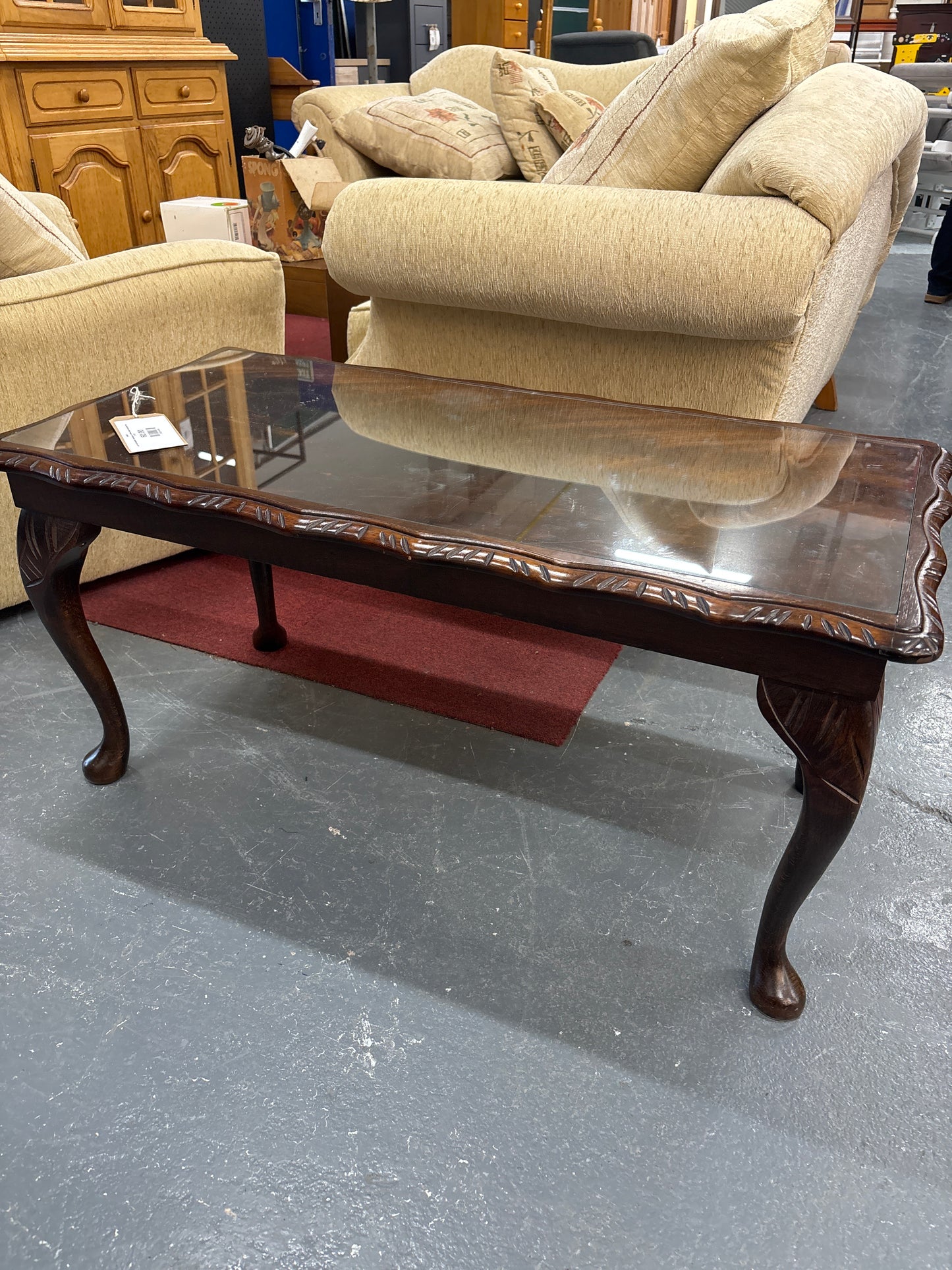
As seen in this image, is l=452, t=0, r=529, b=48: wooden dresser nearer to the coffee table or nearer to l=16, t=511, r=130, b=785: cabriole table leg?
the coffee table

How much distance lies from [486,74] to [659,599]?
3099 mm

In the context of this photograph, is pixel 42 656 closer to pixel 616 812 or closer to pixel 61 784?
pixel 61 784

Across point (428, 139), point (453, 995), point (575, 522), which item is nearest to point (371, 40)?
point (428, 139)

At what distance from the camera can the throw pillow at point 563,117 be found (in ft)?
7.63

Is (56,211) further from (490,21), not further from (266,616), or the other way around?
(490,21)

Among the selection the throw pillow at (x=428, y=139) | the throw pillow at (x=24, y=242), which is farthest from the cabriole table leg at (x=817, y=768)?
the throw pillow at (x=428, y=139)

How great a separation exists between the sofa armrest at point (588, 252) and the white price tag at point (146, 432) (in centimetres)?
71

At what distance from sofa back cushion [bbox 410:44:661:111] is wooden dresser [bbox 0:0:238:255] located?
1.03 metres

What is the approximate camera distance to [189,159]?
3809 mm

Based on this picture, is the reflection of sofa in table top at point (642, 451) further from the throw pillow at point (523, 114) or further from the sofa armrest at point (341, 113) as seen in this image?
the sofa armrest at point (341, 113)

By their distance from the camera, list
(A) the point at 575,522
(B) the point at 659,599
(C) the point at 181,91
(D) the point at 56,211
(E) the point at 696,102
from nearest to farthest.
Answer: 1. (B) the point at 659,599
2. (A) the point at 575,522
3. (E) the point at 696,102
4. (D) the point at 56,211
5. (C) the point at 181,91

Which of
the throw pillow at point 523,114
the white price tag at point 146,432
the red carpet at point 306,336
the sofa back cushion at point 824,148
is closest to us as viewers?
the white price tag at point 146,432

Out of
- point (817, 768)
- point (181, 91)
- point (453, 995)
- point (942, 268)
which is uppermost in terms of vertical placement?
point (181, 91)

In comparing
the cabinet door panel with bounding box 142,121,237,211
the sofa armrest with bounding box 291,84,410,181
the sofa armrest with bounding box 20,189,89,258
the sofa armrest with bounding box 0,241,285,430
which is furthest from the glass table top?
the cabinet door panel with bounding box 142,121,237,211
